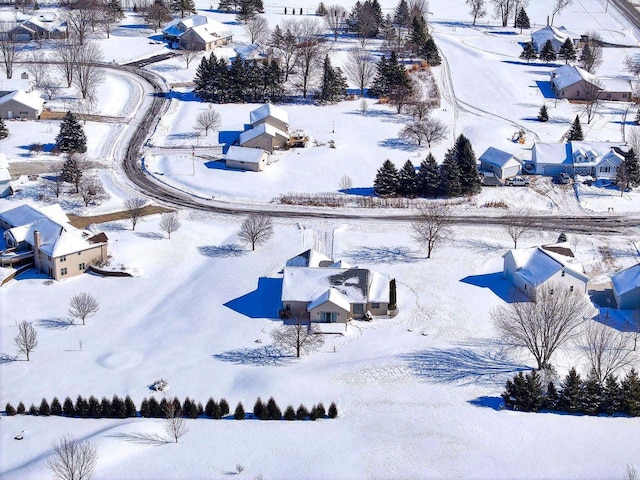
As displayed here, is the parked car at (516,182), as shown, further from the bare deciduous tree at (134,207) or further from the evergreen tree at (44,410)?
the evergreen tree at (44,410)

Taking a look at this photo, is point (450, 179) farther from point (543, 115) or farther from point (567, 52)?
point (567, 52)

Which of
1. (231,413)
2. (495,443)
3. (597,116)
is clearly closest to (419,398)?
(495,443)

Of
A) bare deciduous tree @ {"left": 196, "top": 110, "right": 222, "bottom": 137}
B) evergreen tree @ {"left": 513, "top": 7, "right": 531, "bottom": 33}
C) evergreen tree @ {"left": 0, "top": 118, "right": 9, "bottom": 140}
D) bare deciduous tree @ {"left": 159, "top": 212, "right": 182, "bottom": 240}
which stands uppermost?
evergreen tree @ {"left": 513, "top": 7, "right": 531, "bottom": 33}

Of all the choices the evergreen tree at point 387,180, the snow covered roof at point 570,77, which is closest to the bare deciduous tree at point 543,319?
the evergreen tree at point 387,180

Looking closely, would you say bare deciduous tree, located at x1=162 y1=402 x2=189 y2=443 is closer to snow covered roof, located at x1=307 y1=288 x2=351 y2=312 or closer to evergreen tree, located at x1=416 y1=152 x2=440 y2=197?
snow covered roof, located at x1=307 y1=288 x2=351 y2=312

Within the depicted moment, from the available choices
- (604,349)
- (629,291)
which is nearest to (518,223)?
(629,291)

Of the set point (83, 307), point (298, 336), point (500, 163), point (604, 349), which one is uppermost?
point (500, 163)

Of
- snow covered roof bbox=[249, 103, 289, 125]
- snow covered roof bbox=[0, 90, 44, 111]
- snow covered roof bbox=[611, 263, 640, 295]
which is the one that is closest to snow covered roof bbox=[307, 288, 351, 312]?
snow covered roof bbox=[611, 263, 640, 295]

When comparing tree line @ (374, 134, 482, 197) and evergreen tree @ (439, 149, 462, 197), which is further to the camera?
tree line @ (374, 134, 482, 197)
